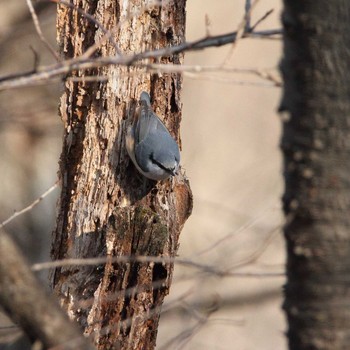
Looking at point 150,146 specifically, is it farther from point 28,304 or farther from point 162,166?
point 28,304

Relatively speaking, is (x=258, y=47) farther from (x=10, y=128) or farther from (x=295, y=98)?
(x=295, y=98)

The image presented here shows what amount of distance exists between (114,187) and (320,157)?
1.71 m

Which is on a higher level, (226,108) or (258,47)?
(258,47)

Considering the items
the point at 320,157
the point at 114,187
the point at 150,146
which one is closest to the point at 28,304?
the point at 320,157

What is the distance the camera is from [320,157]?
62.6 inches

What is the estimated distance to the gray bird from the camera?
3.21 meters

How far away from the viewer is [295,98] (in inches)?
63.1

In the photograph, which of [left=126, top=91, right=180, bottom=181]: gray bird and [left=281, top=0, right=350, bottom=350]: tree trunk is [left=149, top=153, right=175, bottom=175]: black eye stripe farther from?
[left=281, top=0, right=350, bottom=350]: tree trunk

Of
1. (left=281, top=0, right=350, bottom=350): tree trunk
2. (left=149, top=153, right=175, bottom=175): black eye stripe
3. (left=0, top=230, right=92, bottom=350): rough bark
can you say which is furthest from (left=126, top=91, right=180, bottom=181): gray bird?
(left=0, top=230, right=92, bottom=350): rough bark

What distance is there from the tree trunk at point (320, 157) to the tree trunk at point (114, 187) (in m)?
1.44

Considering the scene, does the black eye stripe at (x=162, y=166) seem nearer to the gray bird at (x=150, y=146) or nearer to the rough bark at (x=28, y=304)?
the gray bird at (x=150, y=146)

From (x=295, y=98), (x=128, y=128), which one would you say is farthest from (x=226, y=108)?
(x=295, y=98)

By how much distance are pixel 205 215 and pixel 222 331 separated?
93cm

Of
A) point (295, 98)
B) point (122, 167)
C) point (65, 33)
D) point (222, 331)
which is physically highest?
point (65, 33)
